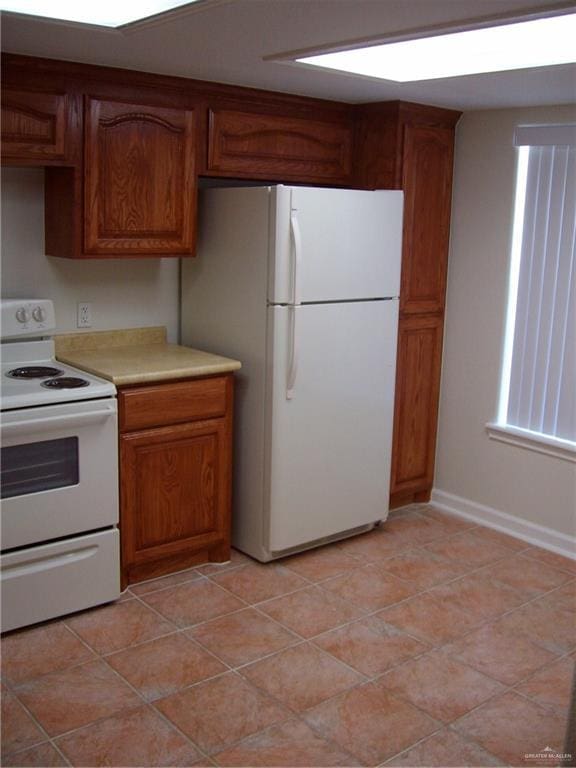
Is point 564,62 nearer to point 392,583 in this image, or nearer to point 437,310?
point 437,310

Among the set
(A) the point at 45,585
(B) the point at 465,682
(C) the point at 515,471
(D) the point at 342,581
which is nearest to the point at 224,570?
(D) the point at 342,581

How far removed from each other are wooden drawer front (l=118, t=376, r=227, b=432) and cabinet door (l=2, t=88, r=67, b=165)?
94cm

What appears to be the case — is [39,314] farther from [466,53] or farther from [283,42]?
[466,53]

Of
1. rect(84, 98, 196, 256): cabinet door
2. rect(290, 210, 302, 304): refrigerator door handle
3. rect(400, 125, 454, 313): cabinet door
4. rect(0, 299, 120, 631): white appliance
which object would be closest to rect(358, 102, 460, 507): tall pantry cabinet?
rect(400, 125, 454, 313): cabinet door

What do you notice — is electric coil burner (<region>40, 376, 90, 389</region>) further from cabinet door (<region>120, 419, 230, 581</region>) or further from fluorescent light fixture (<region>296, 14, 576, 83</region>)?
fluorescent light fixture (<region>296, 14, 576, 83</region>)

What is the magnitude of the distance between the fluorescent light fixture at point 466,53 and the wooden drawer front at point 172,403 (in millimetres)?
1301

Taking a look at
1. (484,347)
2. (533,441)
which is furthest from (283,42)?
(533,441)

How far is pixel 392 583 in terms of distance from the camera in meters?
3.51

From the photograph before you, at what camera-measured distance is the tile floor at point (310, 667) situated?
2.45 meters

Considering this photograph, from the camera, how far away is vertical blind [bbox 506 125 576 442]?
12.2 ft

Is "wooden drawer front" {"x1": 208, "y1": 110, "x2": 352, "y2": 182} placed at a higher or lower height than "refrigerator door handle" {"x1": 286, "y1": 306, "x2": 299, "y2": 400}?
higher

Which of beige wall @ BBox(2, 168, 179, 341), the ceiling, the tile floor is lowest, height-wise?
the tile floor

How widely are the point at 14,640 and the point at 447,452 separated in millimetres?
2366

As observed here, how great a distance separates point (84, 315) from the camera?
3.62 m
